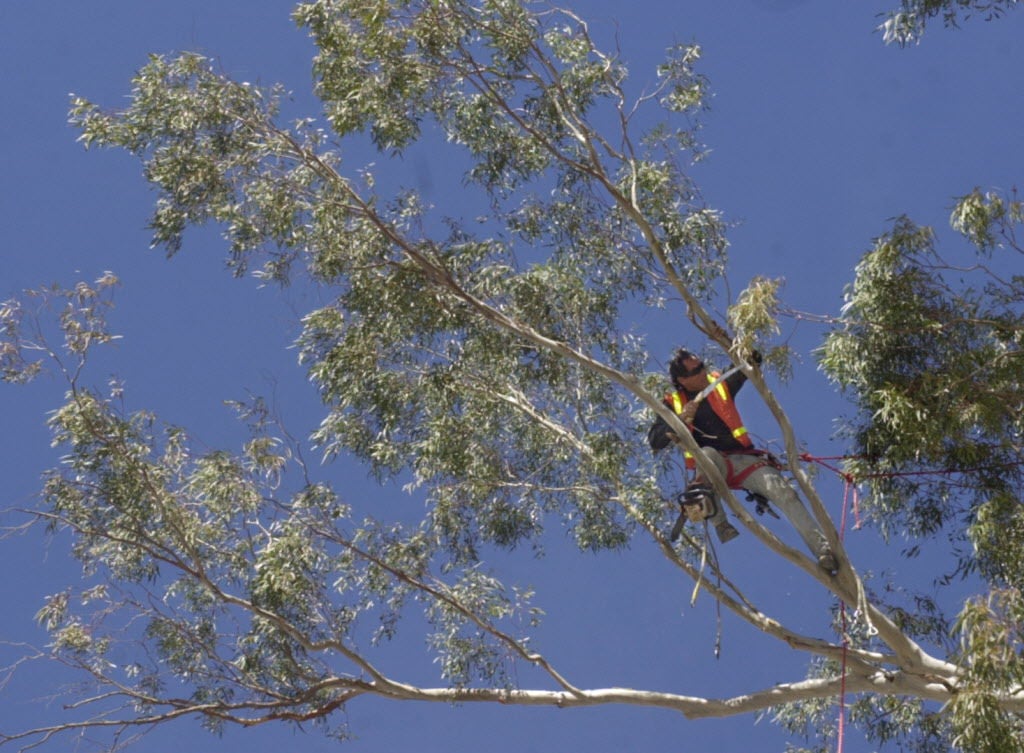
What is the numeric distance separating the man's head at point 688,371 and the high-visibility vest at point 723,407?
0.06 meters

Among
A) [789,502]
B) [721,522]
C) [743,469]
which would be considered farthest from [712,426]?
[721,522]

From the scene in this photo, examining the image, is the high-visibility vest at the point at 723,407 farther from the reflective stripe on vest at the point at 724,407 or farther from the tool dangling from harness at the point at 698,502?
the tool dangling from harness at the point at 698,502

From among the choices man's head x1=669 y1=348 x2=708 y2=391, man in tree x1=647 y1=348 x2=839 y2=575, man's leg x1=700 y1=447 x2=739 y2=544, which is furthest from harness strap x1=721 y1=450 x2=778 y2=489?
man's head x1=669 y1=348 x2=708 y2=391

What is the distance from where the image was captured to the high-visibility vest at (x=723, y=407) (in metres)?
9.55

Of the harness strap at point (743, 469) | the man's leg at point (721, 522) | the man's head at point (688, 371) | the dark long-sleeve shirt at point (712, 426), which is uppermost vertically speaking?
the man's head at point (688, 371)

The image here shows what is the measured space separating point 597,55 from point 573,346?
1.84 m

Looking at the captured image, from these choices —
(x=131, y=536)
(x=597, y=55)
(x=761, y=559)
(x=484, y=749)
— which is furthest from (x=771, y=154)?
(x=131, y=536)

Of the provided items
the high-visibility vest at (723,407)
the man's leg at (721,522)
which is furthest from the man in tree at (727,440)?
the man's leg at (721,522)

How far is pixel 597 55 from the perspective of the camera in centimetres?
1085

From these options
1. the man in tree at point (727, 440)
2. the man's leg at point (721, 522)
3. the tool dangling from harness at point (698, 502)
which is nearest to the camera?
the tool dangling from harness at point (698, 502)

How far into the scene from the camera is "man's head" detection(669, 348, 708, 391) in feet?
31.1

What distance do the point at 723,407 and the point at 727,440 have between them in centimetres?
19

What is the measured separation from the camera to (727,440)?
376 inches

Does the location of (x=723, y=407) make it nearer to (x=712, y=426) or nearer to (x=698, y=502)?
(x=712, y=426)
